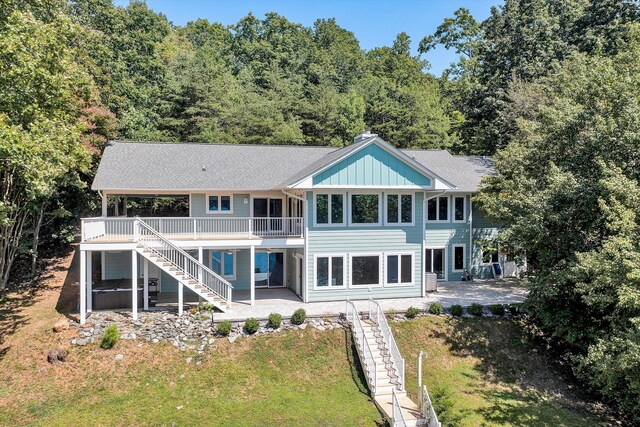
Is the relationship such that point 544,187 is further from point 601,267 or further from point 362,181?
point 362,181

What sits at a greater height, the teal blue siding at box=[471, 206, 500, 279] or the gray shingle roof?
the gray shingle roof

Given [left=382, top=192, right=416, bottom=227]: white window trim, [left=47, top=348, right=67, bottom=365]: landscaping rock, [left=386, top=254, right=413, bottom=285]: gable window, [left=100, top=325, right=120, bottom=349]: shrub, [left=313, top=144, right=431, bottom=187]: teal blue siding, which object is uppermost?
[left=313, top=144, right=431, bottom=187]: teal blue siding

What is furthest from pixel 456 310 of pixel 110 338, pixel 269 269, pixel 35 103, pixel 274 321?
pixel 35 103

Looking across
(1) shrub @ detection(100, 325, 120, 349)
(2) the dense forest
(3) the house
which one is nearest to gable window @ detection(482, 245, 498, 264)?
(2) the dense forest

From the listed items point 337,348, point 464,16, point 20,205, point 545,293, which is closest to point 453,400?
point 337,348

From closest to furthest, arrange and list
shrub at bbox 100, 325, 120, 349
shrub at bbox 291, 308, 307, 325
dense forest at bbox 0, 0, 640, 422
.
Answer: dense forest at bbox 0, 0, 640, 422 → shrub at bbox 100, 325, 120, 349 → shrub at bbox 291, 308, 307, 325

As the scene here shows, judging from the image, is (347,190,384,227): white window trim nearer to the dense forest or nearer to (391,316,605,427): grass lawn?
(391,316,605,427): grass lawn
